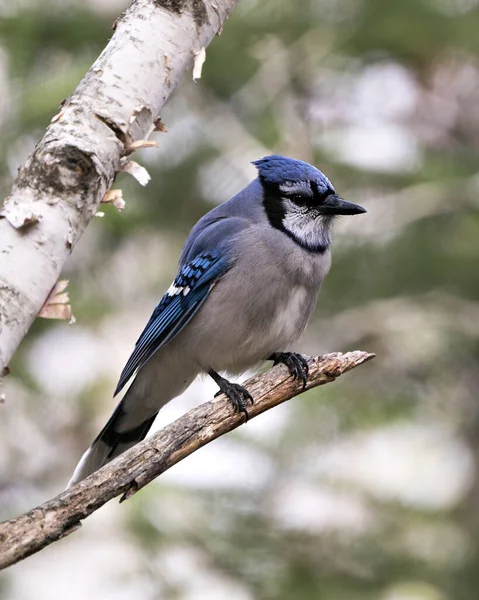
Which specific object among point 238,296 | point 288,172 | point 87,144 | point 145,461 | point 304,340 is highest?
point 304,340

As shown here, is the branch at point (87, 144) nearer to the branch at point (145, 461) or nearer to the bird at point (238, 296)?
the branch at point (145, 461)

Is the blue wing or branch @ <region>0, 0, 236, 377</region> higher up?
the blue wing

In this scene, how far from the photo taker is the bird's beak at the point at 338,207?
10.5 ft

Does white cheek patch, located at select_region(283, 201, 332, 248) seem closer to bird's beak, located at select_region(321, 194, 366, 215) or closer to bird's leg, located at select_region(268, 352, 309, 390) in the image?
bird's beak, located at select_region(321, 194, 366, 215)

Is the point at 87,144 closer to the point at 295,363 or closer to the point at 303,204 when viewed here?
the point at 295,363

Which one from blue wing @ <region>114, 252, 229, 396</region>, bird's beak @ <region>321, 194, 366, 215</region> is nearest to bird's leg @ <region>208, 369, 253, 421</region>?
blue wing @ <region>114, 252, 229, 396</region>

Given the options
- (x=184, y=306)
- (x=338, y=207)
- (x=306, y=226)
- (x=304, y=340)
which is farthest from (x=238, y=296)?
(x=304, y=340)

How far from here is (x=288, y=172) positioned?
331 centimetres

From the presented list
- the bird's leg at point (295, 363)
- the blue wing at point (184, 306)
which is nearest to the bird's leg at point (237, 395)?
the bird's leg at point (295, 363)

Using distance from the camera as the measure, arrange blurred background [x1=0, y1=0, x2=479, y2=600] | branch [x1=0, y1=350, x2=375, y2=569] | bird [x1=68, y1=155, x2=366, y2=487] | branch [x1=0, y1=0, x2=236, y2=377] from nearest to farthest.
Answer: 1. branch [x1=0, y1=0, x2=236, y2=377]
2. branch [x1=0, y1=350, x2=375, y2=569]
3. bird [x1=68, y1=155, x2=366, y2=487]
4. blurred background [x1=0, y1=0, x2=479, y2=600]

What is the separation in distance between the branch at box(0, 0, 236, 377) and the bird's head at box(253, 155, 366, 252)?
1.18 metres

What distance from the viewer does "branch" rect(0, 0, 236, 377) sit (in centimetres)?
177

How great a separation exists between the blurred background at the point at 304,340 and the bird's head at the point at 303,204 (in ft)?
5.31

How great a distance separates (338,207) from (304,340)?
8.51 ft
